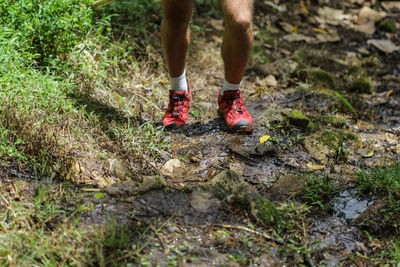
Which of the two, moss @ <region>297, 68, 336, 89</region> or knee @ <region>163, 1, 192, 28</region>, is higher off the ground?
knee @ <region>163, 1, 192, 28</region>

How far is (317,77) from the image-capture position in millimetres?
4059

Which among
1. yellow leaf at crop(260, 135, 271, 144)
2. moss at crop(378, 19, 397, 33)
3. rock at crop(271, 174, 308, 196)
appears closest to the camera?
rock at crop(271, 174, 308, 196)

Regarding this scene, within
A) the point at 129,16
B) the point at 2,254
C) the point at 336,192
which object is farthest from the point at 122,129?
the point at 129,16

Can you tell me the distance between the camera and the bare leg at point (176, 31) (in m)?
2.47

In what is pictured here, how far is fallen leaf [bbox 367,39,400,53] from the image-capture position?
17.0 ft

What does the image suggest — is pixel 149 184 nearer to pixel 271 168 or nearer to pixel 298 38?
pixel 271 168

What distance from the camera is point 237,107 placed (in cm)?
292

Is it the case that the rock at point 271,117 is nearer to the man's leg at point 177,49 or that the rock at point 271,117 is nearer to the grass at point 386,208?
the man's leg at point 177,49

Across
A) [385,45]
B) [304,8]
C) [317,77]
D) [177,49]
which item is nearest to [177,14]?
[177,49]

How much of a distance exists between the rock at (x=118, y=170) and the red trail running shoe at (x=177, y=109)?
0.75 meters

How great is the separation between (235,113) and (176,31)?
2.55ft

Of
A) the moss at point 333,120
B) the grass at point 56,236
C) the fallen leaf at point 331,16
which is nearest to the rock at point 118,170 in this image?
the grass at point 56,236

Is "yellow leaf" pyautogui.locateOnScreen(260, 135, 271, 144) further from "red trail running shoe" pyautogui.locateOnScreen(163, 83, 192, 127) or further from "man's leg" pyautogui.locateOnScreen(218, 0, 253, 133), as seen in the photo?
"red trail running shoe" pyautogui.locateOnScreen(163, 83, 192, 127)

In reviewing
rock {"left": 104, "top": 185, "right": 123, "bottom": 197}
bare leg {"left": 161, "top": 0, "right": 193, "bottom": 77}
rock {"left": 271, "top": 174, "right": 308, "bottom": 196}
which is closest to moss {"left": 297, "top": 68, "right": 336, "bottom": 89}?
bare leg {"left": 161, "top": 0, "right": 193, "bottom": 77}
